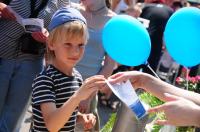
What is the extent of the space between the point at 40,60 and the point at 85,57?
1.98 feet

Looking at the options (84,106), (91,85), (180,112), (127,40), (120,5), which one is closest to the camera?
(180,112)

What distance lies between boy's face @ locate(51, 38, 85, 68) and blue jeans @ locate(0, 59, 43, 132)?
0.74 metres

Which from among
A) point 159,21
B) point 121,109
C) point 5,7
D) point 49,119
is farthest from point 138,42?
point 159,21

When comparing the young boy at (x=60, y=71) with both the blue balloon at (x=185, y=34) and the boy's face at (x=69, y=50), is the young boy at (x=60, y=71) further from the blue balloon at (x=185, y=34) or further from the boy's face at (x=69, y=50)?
the blue balloon at (x=185, y=34)

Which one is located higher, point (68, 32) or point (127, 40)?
point (68, 32)

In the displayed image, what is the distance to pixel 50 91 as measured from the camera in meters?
2.20

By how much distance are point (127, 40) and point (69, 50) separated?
→ 0.39 metres

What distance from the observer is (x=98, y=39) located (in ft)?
11.6

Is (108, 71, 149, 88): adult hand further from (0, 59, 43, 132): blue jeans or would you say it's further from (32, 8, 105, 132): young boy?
(0, 59, 43, 132): blue jeans

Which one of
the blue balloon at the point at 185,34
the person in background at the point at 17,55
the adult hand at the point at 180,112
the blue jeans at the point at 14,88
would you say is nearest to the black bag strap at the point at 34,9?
the person in background at the point at 17,55

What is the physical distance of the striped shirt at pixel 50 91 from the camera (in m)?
2.17

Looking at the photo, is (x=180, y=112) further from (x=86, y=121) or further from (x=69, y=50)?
(x=86, y=121)

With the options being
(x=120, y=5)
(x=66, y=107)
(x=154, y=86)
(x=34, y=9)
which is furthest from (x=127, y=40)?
(x=120, y=5)

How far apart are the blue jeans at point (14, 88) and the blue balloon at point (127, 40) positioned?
69 centimetres
